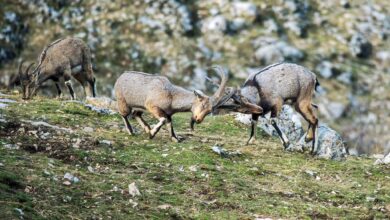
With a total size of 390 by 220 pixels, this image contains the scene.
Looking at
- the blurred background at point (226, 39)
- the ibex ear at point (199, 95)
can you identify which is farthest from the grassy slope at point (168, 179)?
the blurred background at point (226, 39)

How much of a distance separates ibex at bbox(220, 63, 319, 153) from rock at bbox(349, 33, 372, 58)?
29077mm

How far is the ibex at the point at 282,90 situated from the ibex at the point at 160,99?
1.15 m

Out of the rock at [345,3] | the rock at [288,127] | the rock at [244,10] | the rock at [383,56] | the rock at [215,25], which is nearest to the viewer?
the rock at [288,127]

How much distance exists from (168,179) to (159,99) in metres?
3.51

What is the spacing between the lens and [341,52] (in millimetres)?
44406

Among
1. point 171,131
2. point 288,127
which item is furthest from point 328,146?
point 171,131

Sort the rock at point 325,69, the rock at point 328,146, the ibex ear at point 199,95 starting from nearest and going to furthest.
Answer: the ibex ear at point 199,95, the rock at point 328,146, the rock at point 325,69

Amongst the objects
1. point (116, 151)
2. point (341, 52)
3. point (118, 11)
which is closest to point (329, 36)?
point (341, 52)

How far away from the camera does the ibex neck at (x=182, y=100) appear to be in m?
15.9

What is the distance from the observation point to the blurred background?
136 feet

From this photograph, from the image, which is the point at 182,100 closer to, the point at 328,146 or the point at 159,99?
the point at 159,99

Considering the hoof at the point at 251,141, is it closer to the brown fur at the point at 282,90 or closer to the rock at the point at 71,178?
the brown fur at the point at 282,90

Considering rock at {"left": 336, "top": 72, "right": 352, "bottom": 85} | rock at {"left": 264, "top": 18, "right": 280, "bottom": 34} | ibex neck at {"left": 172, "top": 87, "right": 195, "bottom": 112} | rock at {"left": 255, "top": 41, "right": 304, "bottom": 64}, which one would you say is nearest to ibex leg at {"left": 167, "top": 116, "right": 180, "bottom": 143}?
ibex neck at {"left": 172, "top": 87, "right": 195, "bottom": 112}

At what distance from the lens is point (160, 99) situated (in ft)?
52.4
